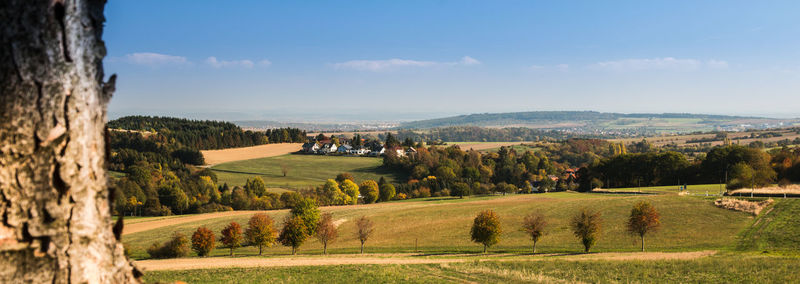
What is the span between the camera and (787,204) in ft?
173

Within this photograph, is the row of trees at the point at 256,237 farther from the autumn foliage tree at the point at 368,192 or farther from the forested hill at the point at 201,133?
the forested hill at the point at 201,133

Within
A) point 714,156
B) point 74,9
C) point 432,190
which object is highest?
point 74,9

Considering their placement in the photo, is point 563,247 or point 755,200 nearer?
point 563,247

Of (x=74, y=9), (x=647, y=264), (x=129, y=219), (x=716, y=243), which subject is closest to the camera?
(x=74, y=9)

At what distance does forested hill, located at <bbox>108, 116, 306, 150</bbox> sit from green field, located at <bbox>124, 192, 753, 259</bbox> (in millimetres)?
71285

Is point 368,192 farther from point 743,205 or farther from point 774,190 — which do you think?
point 774,190

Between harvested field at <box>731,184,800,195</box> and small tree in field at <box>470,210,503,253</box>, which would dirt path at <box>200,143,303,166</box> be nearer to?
small tree in field at <box>470,210,503,253</box>

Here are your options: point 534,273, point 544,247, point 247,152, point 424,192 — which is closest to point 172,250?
point 534,273

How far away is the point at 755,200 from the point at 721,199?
3.25 m

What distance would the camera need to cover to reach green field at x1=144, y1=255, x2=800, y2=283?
24273mm

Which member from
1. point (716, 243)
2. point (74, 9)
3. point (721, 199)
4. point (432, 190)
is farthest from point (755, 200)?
point (74, 9)

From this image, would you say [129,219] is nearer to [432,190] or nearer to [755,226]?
[432,190]

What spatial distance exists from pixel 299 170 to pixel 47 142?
11230cm

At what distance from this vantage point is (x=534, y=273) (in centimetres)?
2711
